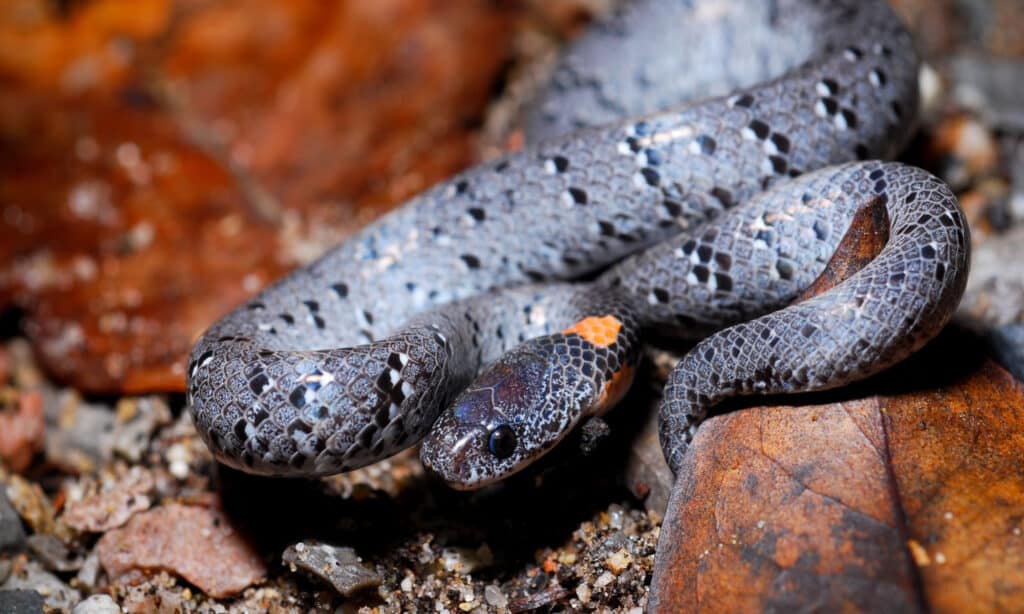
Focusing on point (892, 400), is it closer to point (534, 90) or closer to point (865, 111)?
point (865, 111)

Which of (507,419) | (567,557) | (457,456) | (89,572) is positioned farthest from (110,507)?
(567,557)

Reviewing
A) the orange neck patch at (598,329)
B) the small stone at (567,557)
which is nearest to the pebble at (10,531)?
the small stone at (567,557)

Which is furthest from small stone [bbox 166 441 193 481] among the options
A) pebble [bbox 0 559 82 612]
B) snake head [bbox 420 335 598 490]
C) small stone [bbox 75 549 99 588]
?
snake head [bbox 420 335 598 490]

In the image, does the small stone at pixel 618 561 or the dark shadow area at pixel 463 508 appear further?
the dark shadow area at pixel 463 508

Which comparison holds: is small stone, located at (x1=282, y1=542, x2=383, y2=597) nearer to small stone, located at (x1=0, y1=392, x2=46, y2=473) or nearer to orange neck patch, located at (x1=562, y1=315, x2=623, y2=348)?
orange neck patch, located at (x1=562, y1=315, x2=623, y2=348)

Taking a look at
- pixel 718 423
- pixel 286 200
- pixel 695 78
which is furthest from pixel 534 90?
pixel 718 423

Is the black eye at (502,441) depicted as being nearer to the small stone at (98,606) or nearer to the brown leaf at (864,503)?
the brown leaf at (864,503)

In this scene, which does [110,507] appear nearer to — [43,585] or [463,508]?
[43,585]
